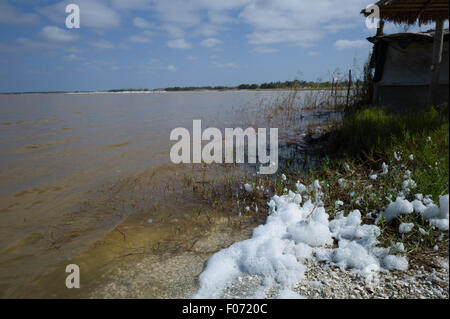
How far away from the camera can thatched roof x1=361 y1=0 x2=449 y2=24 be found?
5012 millimetres

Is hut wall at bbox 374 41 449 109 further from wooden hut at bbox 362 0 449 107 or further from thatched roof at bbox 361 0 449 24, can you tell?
thatched roof at bbox 361 0 449 24

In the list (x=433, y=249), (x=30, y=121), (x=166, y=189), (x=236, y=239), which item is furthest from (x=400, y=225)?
(x=30, y=121)

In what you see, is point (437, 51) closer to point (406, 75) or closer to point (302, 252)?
point (406, 75)

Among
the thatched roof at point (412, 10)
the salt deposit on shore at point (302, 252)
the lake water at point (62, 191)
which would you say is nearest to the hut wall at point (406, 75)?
the thatched roof at point (412, 10)

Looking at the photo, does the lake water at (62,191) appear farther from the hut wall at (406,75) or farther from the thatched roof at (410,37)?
the thatched roof at (410,37)

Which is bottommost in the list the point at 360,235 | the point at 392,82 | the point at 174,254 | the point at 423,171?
the point at 174,254

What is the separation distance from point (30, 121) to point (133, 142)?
637 cm

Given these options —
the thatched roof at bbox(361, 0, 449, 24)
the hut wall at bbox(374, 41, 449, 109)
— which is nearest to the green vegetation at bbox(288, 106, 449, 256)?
the thatched roof at bbox(361, 0, 449, 24)

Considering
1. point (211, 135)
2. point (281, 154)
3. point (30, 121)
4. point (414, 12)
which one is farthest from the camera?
point (30, 121)

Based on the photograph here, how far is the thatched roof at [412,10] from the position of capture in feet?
16.4

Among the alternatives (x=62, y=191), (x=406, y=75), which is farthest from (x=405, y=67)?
(x=62, y=191)

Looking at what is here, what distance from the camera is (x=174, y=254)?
271 centimetres
